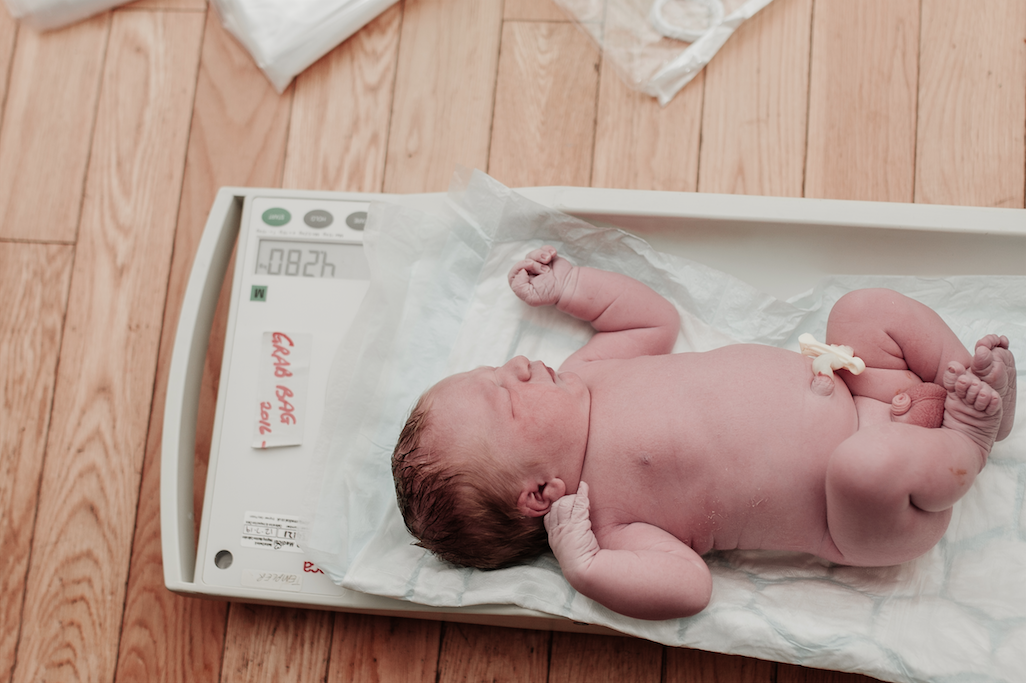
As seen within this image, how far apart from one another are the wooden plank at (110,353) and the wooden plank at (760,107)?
0.92 m

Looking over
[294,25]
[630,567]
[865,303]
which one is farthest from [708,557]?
[294,25]

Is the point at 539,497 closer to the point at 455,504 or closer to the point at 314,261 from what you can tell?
the point at 455,504

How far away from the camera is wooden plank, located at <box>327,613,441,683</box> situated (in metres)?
0.99

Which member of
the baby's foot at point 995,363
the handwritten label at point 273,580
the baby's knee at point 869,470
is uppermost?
the baby's foot at point 995,363

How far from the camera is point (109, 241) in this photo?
3.82ft

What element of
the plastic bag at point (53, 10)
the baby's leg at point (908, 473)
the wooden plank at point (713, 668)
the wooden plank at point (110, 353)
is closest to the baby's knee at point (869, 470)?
the baby's leg at point (908, 473)

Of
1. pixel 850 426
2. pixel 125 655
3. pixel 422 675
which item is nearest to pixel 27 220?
pixel 125 655

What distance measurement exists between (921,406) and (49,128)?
1451mm

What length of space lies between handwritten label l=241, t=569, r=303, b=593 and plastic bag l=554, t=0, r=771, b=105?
0.92 meters

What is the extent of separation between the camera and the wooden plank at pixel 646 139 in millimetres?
1104

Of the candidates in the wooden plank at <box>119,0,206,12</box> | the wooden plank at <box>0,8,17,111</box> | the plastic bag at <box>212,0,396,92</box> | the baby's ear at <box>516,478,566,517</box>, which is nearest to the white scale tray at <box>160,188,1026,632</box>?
the baby's ear at <box>516,478,566,517</box>

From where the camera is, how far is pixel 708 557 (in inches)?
34.0

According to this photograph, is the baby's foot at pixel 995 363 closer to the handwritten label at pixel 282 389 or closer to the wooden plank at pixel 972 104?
the wooden plank at pixel 972 104

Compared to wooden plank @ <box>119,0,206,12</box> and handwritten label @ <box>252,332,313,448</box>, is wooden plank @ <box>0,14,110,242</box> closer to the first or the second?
wooden plank @ <box>119,0,206,12</box>
